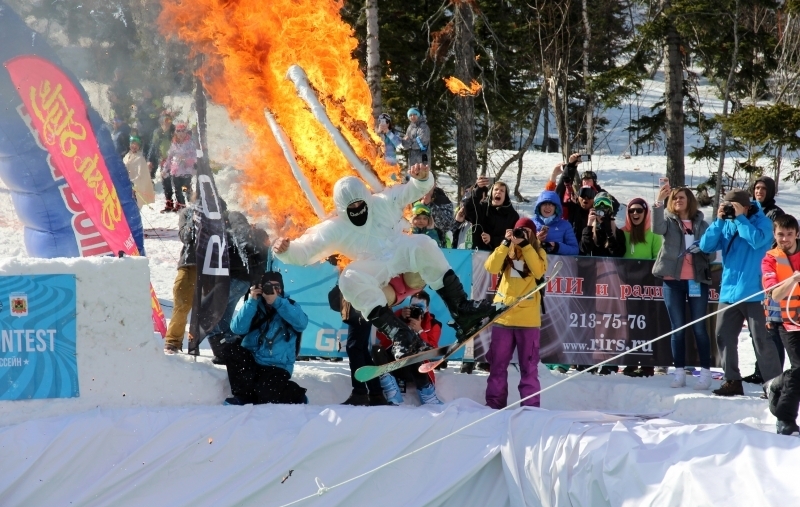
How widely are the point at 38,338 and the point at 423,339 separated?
9.69 feet

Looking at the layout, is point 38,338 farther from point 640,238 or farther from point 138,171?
point 138,171

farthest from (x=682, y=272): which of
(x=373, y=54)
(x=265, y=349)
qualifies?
(x=373, y=54)

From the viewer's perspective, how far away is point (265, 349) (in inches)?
264

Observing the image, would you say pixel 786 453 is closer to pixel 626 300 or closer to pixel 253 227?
pixel 626 300

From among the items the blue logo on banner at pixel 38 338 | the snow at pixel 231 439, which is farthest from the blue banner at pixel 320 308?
the blue logo on banner at pixel 38 338

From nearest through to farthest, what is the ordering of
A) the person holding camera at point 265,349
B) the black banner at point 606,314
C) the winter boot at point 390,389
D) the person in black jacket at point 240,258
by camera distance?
the person holding camera at point 265,349, the winter boot at point 390,389, the person in black jacket at point 240,258, the black banner at point 606,314

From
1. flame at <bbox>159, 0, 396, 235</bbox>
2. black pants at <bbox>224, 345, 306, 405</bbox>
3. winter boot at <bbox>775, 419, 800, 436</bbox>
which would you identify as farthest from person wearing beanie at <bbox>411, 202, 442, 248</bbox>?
winter boot at <bbox>775, 419, 800, 436</bbox>

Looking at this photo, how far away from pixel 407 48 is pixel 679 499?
12086mm

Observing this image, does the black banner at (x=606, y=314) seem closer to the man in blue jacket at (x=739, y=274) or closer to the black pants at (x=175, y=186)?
the man in blue jacket at (x=739, y=274)

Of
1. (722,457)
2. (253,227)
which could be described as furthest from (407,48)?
(722,457)

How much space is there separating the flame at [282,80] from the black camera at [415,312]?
1075mm

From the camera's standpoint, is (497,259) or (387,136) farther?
(387,136)

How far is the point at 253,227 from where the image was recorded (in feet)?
24.3

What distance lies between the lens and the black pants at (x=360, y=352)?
6.94m
